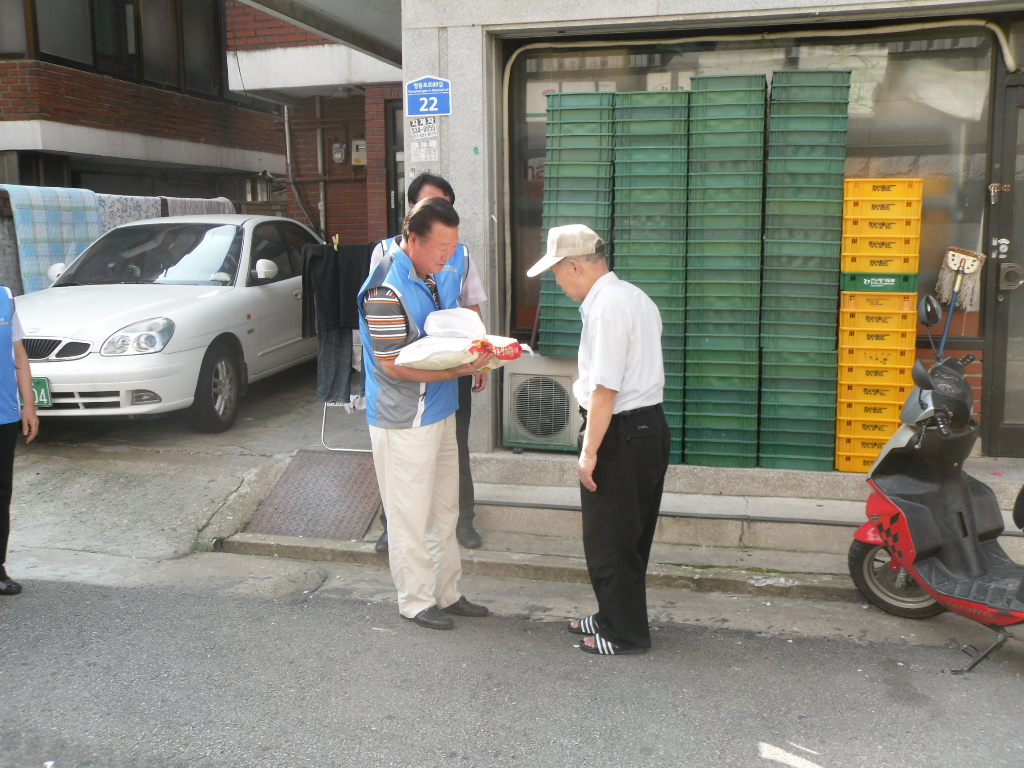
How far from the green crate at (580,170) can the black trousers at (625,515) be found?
97.8 inches

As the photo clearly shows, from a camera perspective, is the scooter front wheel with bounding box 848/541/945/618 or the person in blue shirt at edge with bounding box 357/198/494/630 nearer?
the person in blue shirt at edge with bounding box 357/198/494/630

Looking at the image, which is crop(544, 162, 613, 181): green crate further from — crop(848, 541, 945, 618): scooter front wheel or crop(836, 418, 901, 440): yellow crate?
crop(848, 541, 945, 618): scooter front wheel

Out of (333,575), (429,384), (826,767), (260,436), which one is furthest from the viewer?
(260,436)

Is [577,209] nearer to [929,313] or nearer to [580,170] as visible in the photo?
[580,170]

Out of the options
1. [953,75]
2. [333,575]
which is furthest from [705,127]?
[333,575]

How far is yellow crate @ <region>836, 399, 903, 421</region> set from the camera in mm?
5852

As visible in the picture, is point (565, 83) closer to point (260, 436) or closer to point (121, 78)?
point (260, 436)

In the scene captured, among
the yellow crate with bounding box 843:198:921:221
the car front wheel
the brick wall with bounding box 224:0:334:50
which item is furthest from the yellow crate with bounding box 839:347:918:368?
the brick wall with bounding box 224:0:334:50

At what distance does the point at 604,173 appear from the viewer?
6117 mm

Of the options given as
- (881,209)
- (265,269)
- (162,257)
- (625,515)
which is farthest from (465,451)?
(162,257)

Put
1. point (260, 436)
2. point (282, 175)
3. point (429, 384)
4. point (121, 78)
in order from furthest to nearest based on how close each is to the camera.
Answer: point (282, 175), point (121, 78), point (260, 436), point (429, 384)

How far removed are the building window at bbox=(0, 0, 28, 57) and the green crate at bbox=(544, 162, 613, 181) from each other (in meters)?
9.58

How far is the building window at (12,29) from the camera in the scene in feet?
40.7

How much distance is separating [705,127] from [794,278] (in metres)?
Answer: 1.09
